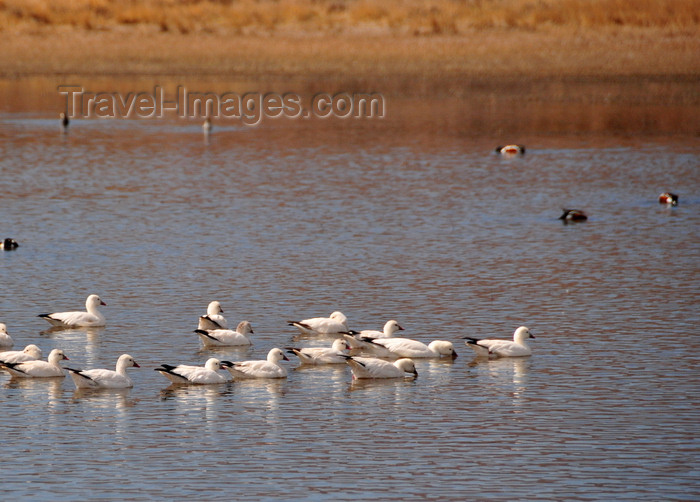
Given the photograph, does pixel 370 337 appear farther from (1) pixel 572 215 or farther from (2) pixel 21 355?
(1) pixel 572 215

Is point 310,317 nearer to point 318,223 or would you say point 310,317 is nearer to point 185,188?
point 318,223

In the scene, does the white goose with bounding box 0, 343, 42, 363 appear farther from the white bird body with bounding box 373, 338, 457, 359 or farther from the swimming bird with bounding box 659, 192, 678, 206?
the swimming bird with bounding box 659, 192, 678, 206

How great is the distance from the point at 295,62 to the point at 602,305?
51566 millimetres

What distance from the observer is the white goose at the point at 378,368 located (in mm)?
20672

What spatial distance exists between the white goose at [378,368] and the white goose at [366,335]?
3.47 ft

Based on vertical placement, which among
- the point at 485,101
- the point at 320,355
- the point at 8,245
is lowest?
the point at 320,355

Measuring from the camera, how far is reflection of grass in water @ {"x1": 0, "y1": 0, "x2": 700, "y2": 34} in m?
81.1

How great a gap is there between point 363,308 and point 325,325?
2432 mm

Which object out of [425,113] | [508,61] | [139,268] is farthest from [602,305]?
[508,61]

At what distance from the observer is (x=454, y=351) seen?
21.9 meters

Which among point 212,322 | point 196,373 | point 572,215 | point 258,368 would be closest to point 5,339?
point 212,322

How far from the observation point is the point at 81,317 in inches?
933

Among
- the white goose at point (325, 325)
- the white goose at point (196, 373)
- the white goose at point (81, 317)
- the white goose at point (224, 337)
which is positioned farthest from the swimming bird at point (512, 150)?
the white goose at point (196, 373)

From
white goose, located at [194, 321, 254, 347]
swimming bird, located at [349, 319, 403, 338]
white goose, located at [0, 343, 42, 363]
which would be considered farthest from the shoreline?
white goose, located at [0, 343, 42, 363]
